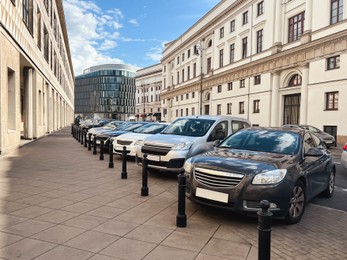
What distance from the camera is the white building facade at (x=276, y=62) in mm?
23391

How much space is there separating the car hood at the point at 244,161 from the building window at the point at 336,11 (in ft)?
75.3

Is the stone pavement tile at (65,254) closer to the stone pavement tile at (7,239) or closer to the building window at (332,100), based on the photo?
the stone pavement tile at (7,239)

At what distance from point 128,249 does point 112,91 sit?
121 metres

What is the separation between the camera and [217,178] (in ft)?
15.6

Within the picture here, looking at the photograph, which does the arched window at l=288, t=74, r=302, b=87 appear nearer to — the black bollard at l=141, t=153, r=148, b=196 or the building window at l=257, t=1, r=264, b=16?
the building window at l=257, t=1, r=264, b=16

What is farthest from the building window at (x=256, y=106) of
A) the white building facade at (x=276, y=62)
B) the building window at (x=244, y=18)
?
the building window at (x=244, y=18)

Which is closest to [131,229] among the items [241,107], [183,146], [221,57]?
[183,146]

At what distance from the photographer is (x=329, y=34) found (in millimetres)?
23672

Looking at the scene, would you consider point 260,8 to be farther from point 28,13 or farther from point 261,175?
point 261,175

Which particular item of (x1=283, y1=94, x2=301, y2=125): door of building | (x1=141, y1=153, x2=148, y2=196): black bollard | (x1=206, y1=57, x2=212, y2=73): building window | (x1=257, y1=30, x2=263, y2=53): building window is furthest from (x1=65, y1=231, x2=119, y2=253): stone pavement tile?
(x1=206, y1=57, x2=212, y2=73): building window

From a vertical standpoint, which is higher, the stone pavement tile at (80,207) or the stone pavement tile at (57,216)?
the stone pavement tile at (57,216)

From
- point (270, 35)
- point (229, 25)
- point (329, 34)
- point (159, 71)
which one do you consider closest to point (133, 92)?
point (159, 71)

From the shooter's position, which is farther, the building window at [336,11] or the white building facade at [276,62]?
the white building facade at [276,62]

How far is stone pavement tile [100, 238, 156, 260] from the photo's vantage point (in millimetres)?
3565
